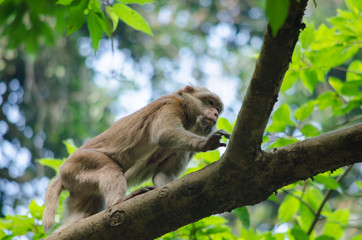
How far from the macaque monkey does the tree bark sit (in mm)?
718

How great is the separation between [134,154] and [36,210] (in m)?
1.35

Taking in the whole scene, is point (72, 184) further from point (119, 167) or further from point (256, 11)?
point (256, 11)

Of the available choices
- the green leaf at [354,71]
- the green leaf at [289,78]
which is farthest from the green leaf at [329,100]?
the green leaf at [289,78]

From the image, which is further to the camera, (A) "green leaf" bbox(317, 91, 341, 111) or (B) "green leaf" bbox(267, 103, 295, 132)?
(A) "green leaf" bbox(317, 91, 341, 111)

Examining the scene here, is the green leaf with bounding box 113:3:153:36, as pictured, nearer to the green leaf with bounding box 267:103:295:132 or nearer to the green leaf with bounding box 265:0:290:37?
the green leaf with bounding box 267:103:295:132

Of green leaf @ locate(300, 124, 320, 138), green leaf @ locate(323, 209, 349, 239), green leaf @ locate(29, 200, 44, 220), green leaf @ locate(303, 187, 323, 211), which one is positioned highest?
green leaf @ locate(300, 124, 320, 138)

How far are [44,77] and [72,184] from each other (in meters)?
11.7

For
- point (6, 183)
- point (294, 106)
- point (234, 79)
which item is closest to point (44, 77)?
point (6, 183)

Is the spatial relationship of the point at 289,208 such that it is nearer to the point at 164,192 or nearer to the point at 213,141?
the point at 213,141

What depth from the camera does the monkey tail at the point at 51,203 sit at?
4.18 m

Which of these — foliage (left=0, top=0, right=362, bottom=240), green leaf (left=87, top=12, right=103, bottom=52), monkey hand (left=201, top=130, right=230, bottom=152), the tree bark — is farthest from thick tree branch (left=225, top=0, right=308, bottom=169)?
green leaf (left=87, top=12, right=103, bottom=52)

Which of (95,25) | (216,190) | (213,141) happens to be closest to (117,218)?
(216,190)

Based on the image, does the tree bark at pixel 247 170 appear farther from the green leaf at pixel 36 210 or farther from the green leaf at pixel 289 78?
the green leaf at pixel 289 78

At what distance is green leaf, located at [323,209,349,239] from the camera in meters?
4.45
